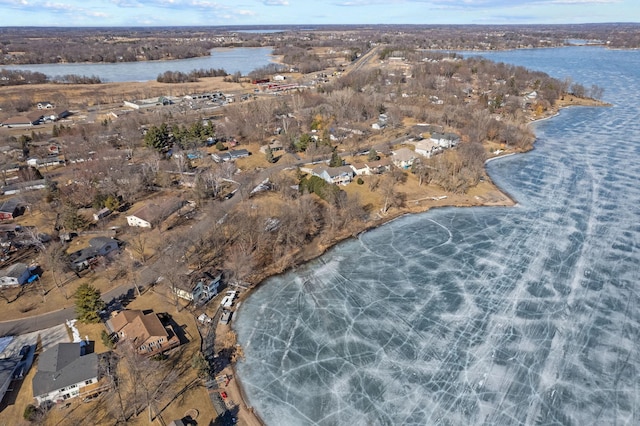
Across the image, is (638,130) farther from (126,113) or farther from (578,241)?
(126,113)

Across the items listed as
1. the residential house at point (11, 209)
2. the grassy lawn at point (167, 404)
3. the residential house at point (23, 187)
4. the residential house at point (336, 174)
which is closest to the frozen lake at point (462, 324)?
the grassy lawn at point (167, 404)

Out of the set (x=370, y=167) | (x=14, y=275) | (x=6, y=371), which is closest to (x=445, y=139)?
(x=370, y=167)

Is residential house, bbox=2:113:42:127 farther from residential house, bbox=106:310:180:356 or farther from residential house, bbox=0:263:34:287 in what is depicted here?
residential house, bbox=106:310:180:356

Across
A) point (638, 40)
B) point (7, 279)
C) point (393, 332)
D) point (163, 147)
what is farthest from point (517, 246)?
point (638, 40)

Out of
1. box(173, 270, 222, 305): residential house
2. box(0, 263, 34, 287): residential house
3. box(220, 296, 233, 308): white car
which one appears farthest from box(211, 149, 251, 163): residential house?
box(220, 296, 233, 308): white car

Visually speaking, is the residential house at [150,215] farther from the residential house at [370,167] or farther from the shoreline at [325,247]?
the residential house at [370,167]

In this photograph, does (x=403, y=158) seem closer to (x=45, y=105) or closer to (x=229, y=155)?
(x=229, y=155)
